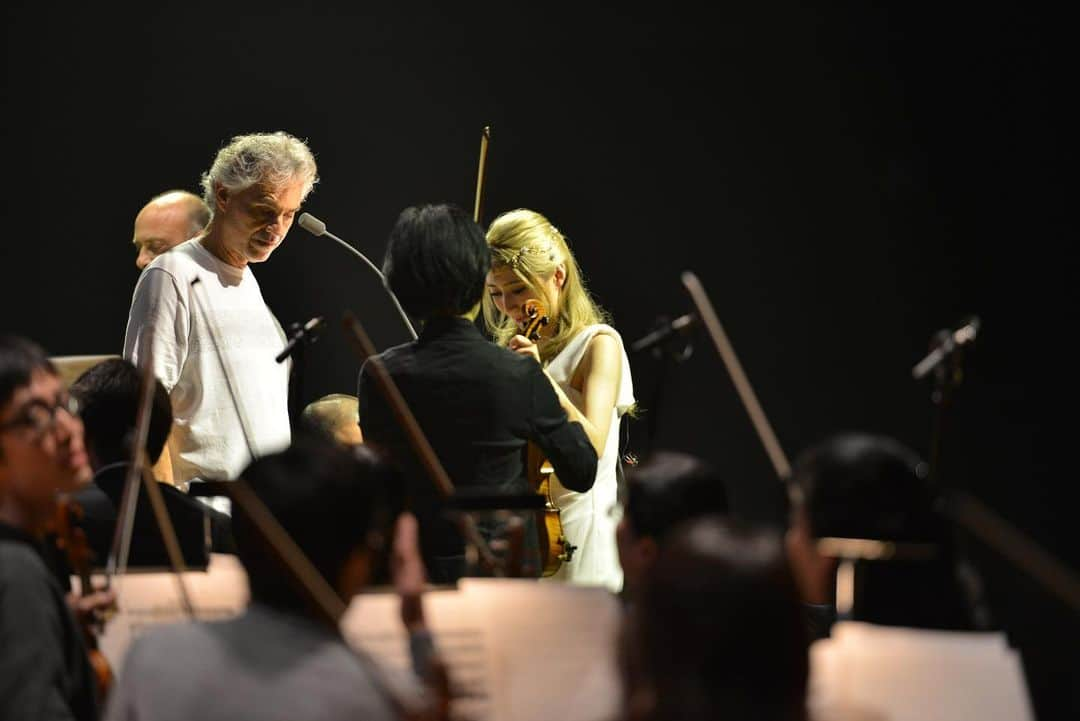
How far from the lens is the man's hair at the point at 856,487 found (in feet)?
6.75

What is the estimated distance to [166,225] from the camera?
4.25 m

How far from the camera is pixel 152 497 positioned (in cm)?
256

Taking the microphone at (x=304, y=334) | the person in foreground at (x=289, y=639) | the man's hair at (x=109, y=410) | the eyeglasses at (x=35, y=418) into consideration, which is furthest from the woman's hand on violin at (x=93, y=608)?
the microphone at (x=304, y=334)

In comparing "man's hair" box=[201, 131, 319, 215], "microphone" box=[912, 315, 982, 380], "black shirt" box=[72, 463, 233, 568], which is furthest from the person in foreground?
"man's hair" box=[201, 131, 319, 215]

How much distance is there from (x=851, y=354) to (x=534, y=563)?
1.93 meters

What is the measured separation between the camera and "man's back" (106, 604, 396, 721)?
5.12 feet

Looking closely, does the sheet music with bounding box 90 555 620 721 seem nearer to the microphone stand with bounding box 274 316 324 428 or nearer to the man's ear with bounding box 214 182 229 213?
the microphone stand with bounding box 274 316 324 428

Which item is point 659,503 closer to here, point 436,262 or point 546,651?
point 546,651

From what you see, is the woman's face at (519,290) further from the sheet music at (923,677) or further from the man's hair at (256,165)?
the sheet music at (923,677)

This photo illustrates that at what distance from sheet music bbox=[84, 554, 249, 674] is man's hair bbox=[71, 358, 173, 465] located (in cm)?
60

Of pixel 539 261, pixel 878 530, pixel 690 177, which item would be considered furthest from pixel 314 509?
pixel 690 177

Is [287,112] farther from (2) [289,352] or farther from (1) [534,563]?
(1) [534,563]

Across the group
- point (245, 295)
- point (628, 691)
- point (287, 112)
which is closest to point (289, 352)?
point (245, 295)

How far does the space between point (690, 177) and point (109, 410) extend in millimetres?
Result: 2389
